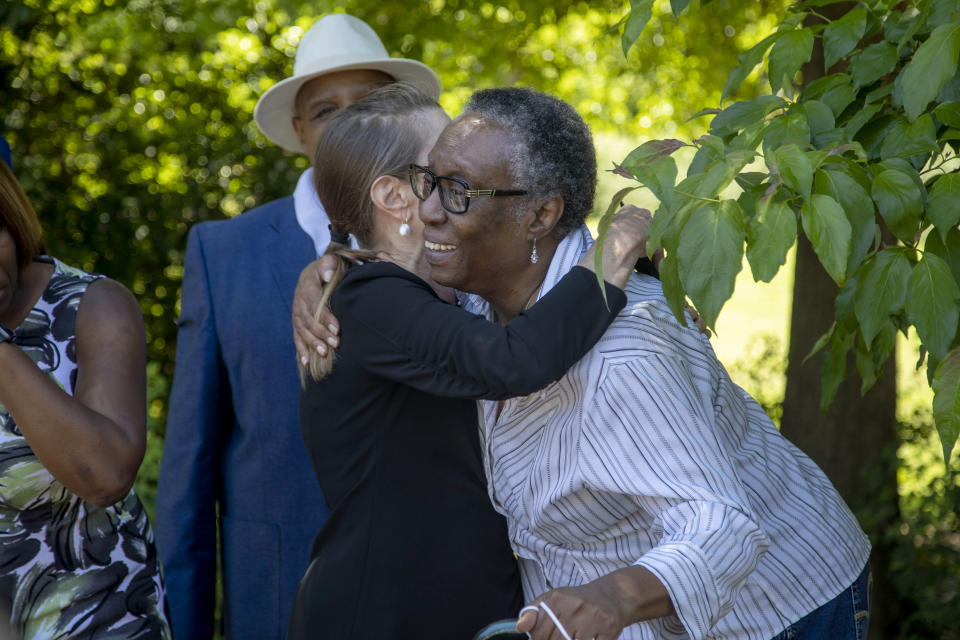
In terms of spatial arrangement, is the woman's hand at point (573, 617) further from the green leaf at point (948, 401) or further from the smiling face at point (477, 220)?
the smiling face at point (477, 220)

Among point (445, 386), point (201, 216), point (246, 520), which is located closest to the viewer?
point (445, 386)

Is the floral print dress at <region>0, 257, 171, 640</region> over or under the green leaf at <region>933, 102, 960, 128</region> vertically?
under

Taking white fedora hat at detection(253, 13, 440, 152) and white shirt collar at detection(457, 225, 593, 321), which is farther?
white fedora hat at detection(253, 13, 440, 152)

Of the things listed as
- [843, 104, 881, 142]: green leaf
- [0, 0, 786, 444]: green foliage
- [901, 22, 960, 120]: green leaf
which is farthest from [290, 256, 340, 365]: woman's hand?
[0, 0, 786, 444]: green foliage

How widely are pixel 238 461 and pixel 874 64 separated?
2.15m

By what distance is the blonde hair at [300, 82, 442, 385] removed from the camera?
2463 mm

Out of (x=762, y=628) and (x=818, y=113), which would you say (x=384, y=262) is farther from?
(x=762, y=628)

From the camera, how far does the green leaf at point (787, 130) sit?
1761 mm

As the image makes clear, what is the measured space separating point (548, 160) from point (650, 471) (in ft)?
2.19

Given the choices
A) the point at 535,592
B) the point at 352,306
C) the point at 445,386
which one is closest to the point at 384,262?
the point at 352,306

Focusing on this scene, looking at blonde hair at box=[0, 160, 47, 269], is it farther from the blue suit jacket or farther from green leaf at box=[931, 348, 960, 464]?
green leaf at box=[931, 348, 960, 464]

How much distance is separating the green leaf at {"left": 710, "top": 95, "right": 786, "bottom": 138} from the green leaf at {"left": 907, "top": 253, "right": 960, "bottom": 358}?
1.34 feet

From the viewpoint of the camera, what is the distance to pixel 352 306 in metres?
2.20

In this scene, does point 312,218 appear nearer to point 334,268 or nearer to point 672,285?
point 334,268
